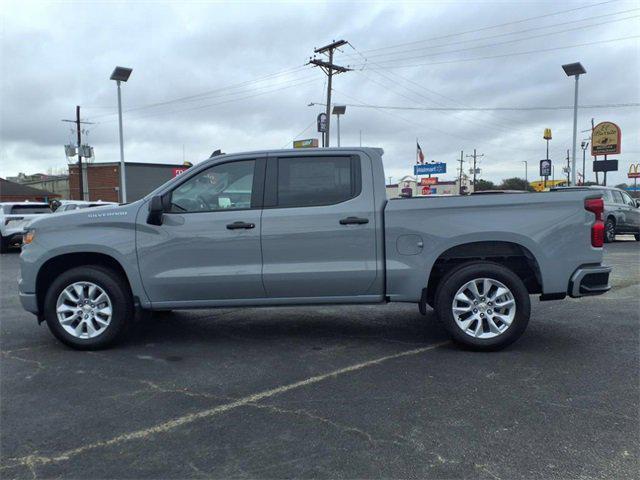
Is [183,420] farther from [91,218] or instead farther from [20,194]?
[20,194]

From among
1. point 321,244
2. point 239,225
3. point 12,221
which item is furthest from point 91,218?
point 12,221

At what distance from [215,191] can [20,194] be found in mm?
52862

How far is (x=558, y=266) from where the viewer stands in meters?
4.94

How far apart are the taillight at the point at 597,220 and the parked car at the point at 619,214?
44.2 feet

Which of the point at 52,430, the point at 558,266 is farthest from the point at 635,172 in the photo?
Answer: the point at 52,430

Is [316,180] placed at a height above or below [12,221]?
above

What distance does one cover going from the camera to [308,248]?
198 inches

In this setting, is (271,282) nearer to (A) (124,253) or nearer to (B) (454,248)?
(A) (124,253)

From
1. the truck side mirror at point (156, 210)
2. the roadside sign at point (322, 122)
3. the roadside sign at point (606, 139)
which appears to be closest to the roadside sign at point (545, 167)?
the roadside sign at point (606, 139)

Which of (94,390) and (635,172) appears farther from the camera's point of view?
(635,172)

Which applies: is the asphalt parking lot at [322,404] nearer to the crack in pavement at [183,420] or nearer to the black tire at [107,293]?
the crack in pavement at [183,420]

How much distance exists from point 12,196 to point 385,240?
5337cm

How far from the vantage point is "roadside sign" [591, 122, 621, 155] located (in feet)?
113

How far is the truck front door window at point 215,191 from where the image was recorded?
5164 millimetres
